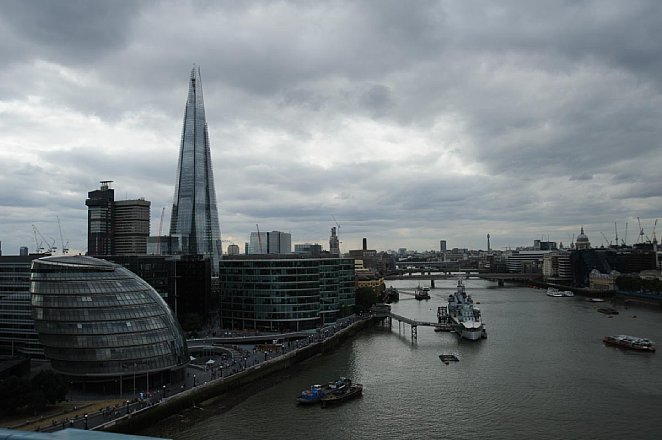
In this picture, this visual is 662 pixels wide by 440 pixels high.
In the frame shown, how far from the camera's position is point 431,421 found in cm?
3378

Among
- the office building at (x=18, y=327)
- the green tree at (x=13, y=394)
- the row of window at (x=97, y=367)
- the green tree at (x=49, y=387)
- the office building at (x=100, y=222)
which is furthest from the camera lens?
the office building at (x=100, y=222)

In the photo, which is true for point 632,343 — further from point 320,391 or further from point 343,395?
point 320,391

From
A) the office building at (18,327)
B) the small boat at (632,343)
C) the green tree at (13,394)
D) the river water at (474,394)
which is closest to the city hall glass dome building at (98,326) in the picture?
the green tree at (13,394)

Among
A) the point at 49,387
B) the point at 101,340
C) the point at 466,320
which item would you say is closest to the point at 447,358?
the point at 466,320

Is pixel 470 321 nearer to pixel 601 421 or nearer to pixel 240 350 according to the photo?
pixel 240 350

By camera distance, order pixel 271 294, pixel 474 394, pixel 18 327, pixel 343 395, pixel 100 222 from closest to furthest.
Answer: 1. pixel 343 395
2. pixel 474 394
3. pixel 18 327
4. pixel 271 294
5. pixel 100 222

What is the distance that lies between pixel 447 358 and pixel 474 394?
13.1 m

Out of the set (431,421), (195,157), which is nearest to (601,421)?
(431,421)

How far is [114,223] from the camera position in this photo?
17800cm

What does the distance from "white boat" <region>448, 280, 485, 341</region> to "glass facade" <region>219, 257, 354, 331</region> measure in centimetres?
1802

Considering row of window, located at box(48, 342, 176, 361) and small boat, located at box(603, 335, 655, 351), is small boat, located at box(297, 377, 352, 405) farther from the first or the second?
small boat, located at box(603, 335, 655, 351)

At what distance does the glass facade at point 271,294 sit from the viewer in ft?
225

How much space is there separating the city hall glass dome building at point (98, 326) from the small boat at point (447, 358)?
2444cm

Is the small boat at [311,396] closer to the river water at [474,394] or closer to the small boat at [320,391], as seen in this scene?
the small boat at [320,391]
